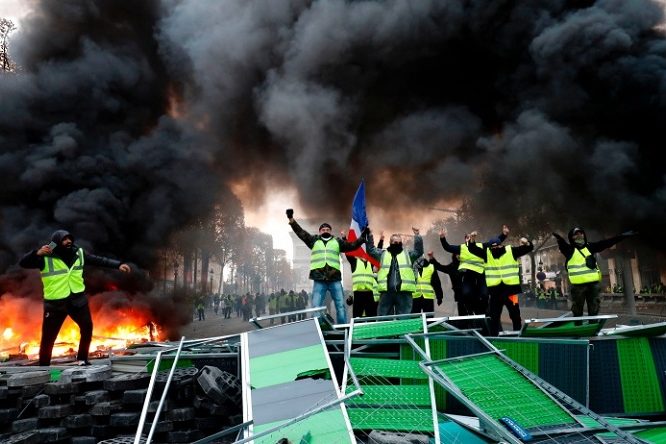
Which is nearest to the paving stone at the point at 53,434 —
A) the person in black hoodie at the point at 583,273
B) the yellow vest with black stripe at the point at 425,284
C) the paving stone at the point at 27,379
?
the paving stone at the point at 27,379

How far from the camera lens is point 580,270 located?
18.7 ft

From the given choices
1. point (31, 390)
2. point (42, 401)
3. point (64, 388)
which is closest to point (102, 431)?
point (64, 388)

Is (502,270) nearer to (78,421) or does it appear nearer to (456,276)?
(456,276)

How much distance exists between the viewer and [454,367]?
3211mm

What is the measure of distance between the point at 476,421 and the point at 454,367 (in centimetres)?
39

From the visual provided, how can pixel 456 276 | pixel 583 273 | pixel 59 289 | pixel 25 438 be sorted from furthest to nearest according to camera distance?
1. pixel 456 276
2. pixel 583 273
3. pixel 59 289
4. pixel 25 438

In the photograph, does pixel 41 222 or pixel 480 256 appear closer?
pixel 480 256

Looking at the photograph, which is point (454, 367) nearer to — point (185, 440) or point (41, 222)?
point (185, 440)

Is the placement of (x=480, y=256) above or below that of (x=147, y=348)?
above

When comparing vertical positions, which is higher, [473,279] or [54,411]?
[473,279]

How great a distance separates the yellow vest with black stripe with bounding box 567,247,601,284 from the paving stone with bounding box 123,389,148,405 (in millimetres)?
5124

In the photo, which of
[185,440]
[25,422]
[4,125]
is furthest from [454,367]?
[4,125]

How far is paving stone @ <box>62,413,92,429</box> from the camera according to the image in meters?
3.39

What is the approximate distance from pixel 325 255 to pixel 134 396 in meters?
3.01
